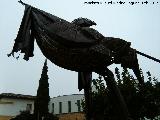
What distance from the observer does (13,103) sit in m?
51.5

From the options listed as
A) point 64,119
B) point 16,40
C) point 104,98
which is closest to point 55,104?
point 64,119

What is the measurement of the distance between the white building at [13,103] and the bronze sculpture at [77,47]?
150 feet

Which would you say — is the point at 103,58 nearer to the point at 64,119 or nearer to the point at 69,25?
the point at 69,25

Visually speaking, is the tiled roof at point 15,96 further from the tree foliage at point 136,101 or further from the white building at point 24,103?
the tree foliage at point 136,101

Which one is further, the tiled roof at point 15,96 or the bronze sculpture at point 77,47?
the tiled roof at point 15,96

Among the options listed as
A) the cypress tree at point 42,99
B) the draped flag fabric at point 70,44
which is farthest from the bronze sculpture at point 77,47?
the cypress tree at point 42,99

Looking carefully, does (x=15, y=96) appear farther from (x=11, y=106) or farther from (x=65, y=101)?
(x=65, y=101)

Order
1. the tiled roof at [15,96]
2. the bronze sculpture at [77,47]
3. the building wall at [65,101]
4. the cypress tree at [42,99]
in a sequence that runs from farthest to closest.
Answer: the building wall at [65,101], the tiled roof at [15,96], the cypress tree at [42,99], the bronze sculpture at [77,47]

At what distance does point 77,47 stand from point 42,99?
1443 inches

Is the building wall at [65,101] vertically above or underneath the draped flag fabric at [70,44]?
above

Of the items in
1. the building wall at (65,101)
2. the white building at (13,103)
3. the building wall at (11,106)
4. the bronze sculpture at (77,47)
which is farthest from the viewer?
the building wall at (65,101)

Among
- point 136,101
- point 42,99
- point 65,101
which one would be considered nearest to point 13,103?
point 65,101

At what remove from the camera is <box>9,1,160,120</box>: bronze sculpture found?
516cm

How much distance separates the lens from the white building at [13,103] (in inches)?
1980
